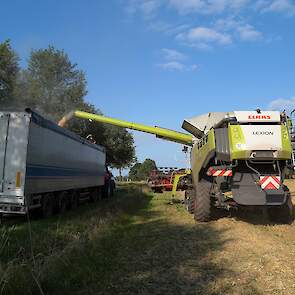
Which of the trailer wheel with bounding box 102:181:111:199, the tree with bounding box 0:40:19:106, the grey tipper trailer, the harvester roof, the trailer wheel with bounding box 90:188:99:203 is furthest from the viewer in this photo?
the tree with bounding box 0:40:19:106

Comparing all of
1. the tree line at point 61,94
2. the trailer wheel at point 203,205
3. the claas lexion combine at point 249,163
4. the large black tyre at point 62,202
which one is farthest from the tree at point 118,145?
the claas lexion combine at point 249,163

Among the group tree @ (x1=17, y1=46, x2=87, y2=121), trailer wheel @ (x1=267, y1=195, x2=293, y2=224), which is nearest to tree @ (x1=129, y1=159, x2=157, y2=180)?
tree @ (x1=17, y1=46, x2=87, y2=121)

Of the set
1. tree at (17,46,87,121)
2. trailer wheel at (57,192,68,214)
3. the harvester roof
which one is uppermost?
tree at (17,46,87,121)

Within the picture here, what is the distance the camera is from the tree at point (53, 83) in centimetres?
3938

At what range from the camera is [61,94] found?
141 feet

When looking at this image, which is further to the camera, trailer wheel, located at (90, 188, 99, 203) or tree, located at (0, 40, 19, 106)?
tree, located at (0, 40, 19, 106)

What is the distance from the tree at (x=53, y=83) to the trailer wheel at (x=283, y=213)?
27133mm

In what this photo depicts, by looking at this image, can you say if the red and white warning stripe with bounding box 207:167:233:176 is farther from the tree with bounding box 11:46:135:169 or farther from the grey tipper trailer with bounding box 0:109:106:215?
the tree with bounding box 11:46:135:169

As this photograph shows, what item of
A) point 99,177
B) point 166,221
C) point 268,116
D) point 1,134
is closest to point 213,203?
point 166,221

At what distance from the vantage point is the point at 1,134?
1276 cm

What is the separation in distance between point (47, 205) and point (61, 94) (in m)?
29.1

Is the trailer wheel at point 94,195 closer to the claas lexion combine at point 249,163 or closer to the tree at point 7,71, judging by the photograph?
the tree at point 7,71

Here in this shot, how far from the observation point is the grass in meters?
6.17

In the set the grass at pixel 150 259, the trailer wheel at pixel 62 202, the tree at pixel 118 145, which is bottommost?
the grass at pixel 150 259
